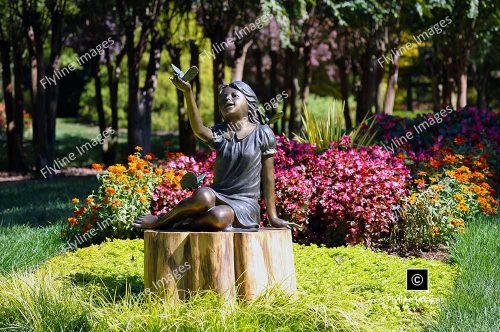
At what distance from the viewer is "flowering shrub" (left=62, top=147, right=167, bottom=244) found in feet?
30.1

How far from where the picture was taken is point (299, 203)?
9.20m

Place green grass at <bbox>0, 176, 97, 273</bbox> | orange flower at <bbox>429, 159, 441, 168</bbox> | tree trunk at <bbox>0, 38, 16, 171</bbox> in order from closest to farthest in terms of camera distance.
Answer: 1. green grass at <bbox>0, 176, 97, 273</bbox>
2. orange flower at <bbox>429, 159, 441, 168</bbox>
3. tree trunk at <bbox>0, 38, 16, 171</bbox>

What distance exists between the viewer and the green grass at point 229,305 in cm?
530

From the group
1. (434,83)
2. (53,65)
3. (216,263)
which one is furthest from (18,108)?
(216,263)

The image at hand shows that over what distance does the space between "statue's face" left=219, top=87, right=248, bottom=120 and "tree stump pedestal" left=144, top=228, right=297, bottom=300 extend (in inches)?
40.6

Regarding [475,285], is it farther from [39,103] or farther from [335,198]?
[39,103]

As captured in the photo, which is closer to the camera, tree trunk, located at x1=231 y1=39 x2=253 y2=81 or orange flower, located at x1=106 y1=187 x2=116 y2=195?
orange flower, located at x1=106 y1=187 x2=116 y2=195

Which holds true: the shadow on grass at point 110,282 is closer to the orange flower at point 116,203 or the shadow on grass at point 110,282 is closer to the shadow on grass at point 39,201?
the orange flower at point 116,203

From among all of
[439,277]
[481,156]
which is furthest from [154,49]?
[439,277]

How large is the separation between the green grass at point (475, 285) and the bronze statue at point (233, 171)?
4.96 feet

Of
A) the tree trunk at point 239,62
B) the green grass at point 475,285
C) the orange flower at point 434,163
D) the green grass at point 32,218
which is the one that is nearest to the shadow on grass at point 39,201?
the green grass at point 32,218

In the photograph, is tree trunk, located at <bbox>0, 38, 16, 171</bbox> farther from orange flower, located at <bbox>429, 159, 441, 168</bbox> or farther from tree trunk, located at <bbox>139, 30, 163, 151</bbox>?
orange flower, located at <bbox>429, 159, 441, 168</bbox>

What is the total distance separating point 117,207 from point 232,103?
336 cm

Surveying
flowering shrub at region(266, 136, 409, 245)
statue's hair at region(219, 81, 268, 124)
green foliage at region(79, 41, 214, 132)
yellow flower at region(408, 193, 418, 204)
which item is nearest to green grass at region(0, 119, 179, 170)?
green foliage at region(79, 41, 214, 132)
